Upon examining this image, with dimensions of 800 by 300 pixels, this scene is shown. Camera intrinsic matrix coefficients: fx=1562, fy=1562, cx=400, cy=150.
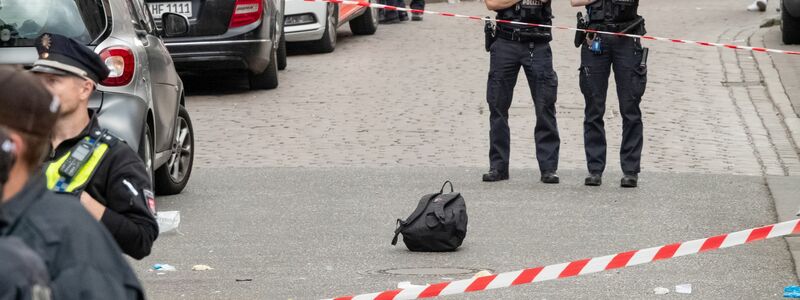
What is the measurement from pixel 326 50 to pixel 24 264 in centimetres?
1697

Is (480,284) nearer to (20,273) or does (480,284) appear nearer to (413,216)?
(413,216)

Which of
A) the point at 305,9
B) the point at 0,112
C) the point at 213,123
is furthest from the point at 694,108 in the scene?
the point at 0,112

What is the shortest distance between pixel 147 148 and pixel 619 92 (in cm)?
342

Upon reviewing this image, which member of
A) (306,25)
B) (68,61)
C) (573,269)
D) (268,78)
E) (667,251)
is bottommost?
(306,25)

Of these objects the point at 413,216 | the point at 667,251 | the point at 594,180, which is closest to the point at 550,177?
the point at 594,180

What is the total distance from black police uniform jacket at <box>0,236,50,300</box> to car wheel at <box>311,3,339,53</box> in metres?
16.4

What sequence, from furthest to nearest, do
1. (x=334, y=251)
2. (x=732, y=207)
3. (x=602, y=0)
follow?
(x=602, y=0) < (x=732, y=207) < (x=334, y=251)

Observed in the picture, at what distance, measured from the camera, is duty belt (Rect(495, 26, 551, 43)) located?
1039cm

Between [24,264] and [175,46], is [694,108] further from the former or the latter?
[24,264]

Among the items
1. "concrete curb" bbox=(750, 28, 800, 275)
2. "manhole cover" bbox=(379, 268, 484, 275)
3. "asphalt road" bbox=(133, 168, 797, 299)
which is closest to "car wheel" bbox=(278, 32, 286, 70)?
"concrete curb" bbox=(750, 28, 800, 275)

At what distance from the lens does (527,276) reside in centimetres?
671

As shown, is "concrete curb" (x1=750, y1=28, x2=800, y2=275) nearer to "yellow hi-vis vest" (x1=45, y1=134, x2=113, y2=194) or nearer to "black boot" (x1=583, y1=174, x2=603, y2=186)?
"black boot" (x1=583, y1=174, x2=603, y2=186)

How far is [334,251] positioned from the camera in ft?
26.4

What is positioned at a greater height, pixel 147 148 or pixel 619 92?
pixel 147 148
